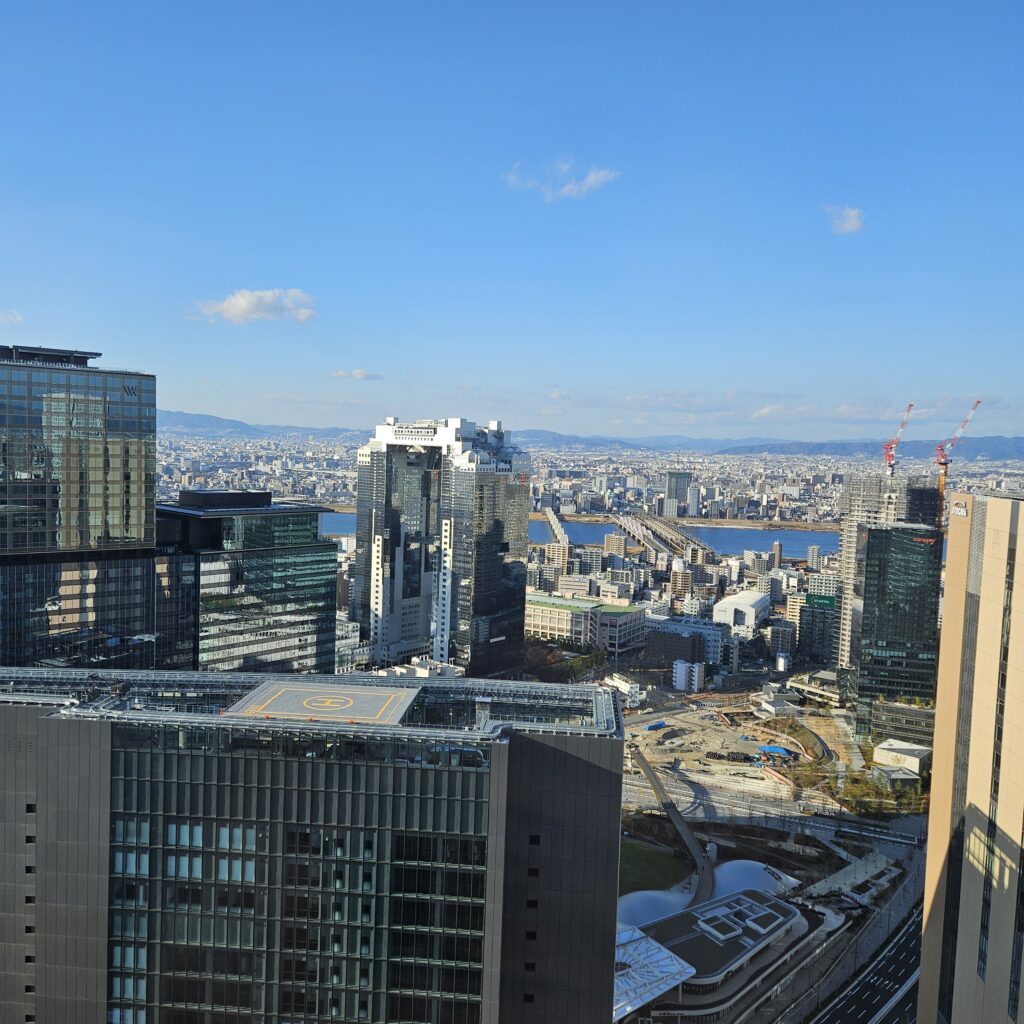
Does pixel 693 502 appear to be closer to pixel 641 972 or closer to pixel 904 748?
pixel 904 748

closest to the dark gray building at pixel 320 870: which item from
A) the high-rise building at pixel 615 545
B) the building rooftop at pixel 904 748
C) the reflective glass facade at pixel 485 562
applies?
the building rooftop at pixel 904 748

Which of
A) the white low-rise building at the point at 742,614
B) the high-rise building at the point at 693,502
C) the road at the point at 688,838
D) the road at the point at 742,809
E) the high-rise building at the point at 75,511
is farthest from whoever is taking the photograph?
the high-rise building at the point at 693,502

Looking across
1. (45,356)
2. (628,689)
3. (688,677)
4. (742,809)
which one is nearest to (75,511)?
(45,356)

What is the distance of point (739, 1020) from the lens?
1086 centimetres

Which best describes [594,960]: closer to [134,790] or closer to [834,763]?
[134,790]

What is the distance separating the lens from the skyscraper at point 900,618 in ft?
72.3

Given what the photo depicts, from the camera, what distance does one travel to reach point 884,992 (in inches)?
457

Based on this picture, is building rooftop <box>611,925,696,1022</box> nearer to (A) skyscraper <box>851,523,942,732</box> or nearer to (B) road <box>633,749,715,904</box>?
(B) road <box>633,749,715,904</box>

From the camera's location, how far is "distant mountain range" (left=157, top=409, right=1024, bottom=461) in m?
63.5

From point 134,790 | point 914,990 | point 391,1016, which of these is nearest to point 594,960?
point 391,1016

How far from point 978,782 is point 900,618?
55.0 feet

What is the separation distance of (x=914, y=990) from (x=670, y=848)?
468 cm

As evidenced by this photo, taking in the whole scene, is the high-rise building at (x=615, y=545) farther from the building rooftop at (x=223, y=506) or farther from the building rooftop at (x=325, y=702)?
the building rooftop at (x=325, y=702)

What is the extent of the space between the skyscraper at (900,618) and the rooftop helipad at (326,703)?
1812 cm
